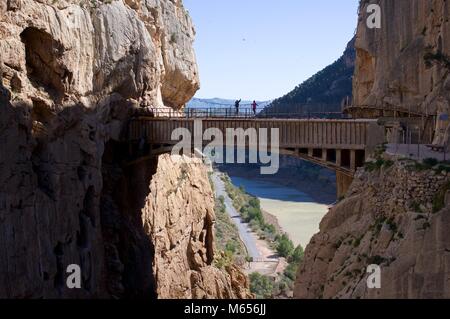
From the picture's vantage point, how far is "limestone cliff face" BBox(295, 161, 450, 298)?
54.8 feet

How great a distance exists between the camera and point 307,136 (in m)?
34.7

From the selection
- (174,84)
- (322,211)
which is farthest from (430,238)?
(322,211)

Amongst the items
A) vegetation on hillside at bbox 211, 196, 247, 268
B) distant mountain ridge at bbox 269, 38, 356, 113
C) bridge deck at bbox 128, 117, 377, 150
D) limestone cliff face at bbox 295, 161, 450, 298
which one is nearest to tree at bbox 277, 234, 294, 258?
vegetation on hillside at bbox 211, 196, 247, 268

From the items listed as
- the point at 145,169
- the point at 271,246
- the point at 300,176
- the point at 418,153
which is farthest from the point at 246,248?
the point at 418,153

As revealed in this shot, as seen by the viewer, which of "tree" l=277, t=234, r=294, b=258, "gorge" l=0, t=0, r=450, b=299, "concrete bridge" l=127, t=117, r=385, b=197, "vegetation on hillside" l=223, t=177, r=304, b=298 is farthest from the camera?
"tree" l=277, t=234, r=294, b=258

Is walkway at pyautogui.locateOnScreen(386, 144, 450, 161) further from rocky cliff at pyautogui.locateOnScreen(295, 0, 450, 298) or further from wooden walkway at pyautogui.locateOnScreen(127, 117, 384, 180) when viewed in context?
wooden walkway at pyautogui.locateOnScreen(127, 117, 384, 180)

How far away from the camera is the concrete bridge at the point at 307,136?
109ft

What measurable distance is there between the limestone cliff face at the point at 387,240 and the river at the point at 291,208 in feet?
262

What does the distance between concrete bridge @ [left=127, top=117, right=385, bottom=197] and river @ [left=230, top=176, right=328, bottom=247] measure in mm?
67658

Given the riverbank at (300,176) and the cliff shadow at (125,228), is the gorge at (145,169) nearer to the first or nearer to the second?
the cliff shadow at (125,228)

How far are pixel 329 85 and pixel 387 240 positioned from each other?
13052cm

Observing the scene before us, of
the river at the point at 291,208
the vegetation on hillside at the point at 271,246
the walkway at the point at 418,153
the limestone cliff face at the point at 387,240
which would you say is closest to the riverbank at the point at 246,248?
the vegetation on hillside at the point at 271,246

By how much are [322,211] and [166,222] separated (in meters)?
83.1
